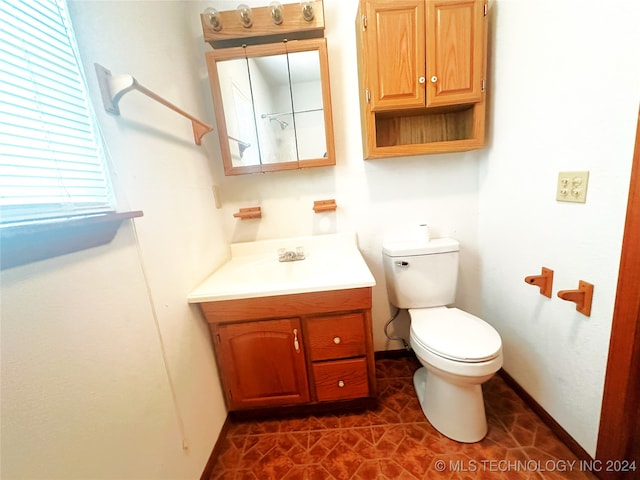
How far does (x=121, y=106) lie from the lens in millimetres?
779

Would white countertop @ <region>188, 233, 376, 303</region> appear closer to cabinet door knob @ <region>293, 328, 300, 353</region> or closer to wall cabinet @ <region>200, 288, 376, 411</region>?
wall cabinet @ <region>200, 288, 376, 411</region>

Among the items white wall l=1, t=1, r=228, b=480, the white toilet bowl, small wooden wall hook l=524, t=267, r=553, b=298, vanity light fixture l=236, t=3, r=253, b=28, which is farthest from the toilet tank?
vanity light fixture l=236, t=3, r=253, b=28

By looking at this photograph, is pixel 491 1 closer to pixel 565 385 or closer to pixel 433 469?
pixel 565 385

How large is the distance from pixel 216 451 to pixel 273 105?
1.76m

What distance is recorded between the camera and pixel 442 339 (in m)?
1.08

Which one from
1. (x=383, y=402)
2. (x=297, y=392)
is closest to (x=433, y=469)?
(x=383, y=402)

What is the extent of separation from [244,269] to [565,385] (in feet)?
5.14

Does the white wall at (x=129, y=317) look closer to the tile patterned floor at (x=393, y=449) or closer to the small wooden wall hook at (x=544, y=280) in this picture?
the tile patterned floor at (x=393, y=449)

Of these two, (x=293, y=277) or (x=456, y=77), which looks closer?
(x=456, y=77)

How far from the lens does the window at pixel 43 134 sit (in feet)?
1.57

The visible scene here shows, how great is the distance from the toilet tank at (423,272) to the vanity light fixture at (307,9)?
1267 millimetres

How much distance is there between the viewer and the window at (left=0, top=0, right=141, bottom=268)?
48 centimetres

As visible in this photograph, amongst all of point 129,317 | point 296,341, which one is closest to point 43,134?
point 129,317

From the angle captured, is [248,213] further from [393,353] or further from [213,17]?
[393,353]
